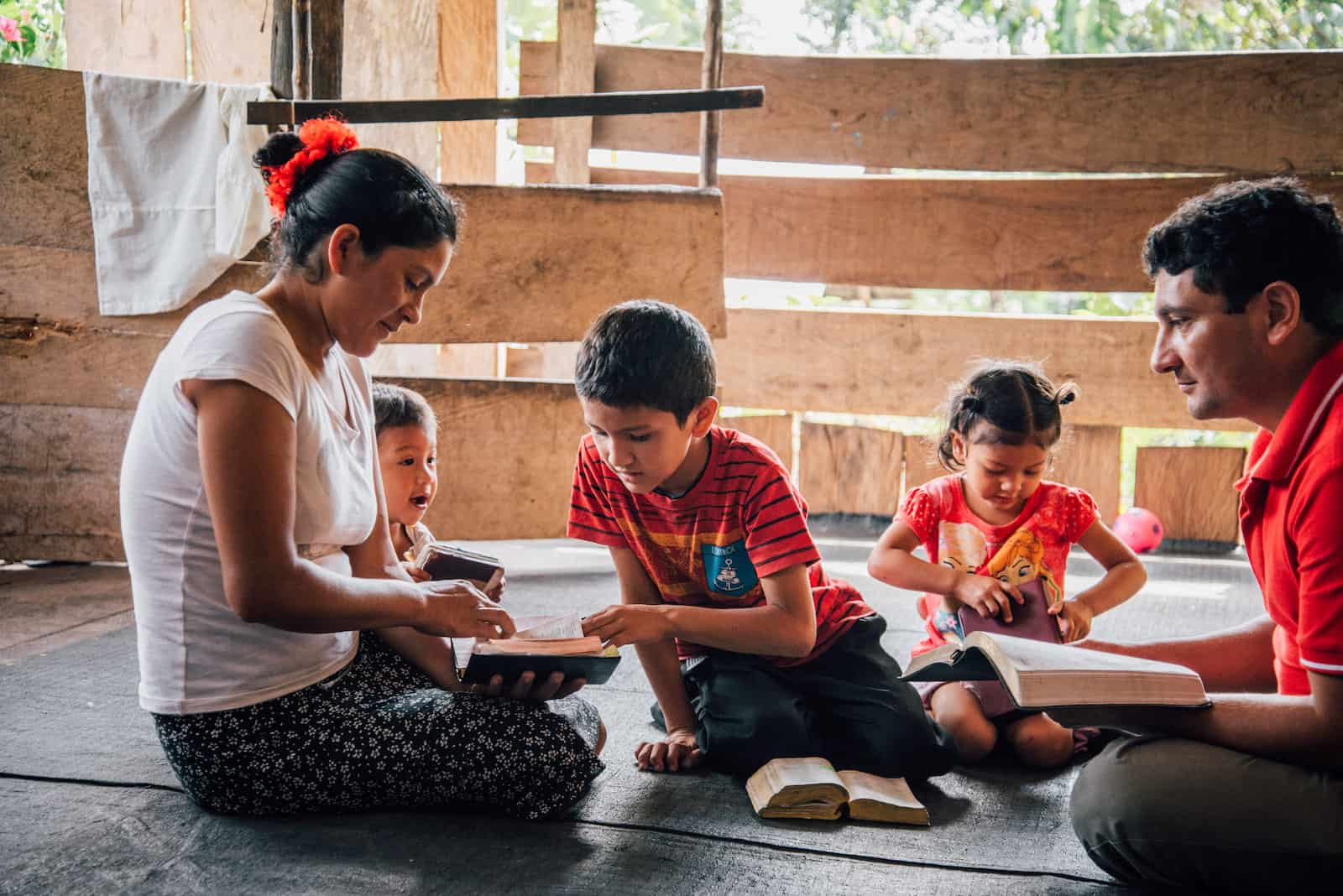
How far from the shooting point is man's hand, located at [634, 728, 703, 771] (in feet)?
7.23

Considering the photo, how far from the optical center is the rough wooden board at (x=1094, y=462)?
5.00 metres

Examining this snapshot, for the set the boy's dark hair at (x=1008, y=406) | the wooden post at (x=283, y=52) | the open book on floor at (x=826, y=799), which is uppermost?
the wooden post at (x=283, y=52)

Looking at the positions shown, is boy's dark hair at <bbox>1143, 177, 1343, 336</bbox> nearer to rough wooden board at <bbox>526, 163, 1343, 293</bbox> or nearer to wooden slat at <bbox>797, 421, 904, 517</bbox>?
rough wooden board at <bbox>526, 163, 1343, 293</bbox>

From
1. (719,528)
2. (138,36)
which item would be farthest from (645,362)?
(138,36)

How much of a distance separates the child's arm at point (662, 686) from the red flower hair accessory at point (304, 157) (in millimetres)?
877

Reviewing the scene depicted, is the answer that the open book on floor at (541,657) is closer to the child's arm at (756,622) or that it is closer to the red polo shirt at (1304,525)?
the child's arm at (756,622)

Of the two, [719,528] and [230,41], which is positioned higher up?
[230,41]

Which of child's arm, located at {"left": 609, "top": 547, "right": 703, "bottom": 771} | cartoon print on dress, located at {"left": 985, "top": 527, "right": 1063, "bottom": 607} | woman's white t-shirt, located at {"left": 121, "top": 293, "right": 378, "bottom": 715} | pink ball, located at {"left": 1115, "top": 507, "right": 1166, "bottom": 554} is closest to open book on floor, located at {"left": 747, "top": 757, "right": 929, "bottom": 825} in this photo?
child's arm, located at {"left": 609, "top": 547, "right": 703, "bottom": 771}

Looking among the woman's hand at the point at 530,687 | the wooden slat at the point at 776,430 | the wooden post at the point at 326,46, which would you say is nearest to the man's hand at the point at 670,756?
the woman's hand at the point at 530,687

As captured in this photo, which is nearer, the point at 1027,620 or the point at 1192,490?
the point at 1027,620

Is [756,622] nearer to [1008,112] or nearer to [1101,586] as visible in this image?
[1101,586]

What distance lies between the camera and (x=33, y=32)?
583 cm

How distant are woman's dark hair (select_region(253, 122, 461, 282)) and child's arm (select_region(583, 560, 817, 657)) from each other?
2.38 feet

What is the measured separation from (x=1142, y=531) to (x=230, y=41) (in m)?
4.36
